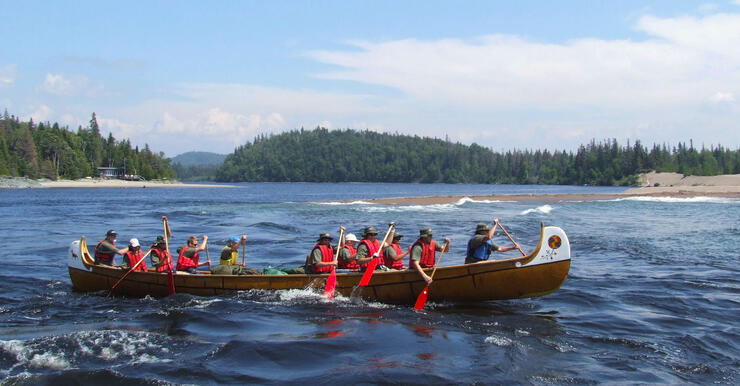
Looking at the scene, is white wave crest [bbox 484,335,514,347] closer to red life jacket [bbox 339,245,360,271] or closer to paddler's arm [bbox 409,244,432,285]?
paddler's arm [bbox 409,244,432,285]

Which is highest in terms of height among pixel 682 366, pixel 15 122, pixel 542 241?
pixel 15 122

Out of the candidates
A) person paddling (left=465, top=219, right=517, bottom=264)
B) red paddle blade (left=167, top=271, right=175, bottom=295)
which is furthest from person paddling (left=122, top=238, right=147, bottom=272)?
person paddling (left=465, top=219, right=517, bottom=264)

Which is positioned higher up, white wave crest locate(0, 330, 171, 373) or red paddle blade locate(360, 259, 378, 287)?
red paddle blade locate(360, 259, 378, 287)

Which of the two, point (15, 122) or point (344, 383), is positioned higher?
point (15, 122)

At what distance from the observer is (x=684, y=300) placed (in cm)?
1584

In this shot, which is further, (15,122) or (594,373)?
(15,122)

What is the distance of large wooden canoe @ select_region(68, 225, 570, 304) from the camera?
13.5 metres

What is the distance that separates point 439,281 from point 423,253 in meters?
0.87

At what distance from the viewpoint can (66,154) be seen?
12912 cm

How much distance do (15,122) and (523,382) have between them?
19055 centimetres

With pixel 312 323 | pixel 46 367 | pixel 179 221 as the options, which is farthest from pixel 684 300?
pixel 179 221

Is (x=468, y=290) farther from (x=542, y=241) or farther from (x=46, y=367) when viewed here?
(x=46, y=367)

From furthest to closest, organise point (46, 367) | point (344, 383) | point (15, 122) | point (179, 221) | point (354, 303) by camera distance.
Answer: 1. point (15, 122)
2. point (179, 221)
3. point (354, 303)
4. point (46, 367)
5. point (344, 383)

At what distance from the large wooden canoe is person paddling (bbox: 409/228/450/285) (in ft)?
0.88
